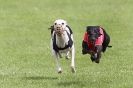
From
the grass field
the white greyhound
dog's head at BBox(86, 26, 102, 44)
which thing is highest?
dog's head at BBox(86, 26, 102, 44)

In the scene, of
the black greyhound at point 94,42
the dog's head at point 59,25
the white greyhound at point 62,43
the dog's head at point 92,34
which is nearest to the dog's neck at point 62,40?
the white greyhound at point 62,43

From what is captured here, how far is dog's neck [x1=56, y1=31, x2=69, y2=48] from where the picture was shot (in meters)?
14.2

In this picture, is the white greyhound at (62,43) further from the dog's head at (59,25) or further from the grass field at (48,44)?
the grass field at (48,44)

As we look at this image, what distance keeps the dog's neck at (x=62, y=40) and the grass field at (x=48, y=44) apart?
0.93 meters

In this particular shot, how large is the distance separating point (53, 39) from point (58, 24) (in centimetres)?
128

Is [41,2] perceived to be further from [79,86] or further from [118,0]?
[79,86]

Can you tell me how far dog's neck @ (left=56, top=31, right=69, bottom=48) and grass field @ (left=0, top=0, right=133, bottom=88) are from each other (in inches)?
36.5

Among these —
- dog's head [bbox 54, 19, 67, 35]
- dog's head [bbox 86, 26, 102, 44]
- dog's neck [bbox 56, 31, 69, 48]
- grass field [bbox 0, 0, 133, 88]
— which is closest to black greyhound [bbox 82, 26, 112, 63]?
dog's head [bbox 86, 26, 102, 44]

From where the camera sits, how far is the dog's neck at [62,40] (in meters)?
14.2

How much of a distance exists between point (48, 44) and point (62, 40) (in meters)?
11.8

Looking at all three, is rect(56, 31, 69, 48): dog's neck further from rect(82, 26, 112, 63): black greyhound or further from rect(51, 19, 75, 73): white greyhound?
rect(82, 26, 112, 63): black greyhound

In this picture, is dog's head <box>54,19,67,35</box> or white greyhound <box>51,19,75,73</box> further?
white greyhound <box>51,19,75,73</box>

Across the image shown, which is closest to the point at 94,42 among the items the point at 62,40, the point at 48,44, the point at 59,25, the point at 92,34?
the point at 92,34

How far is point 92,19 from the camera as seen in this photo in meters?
36.2
